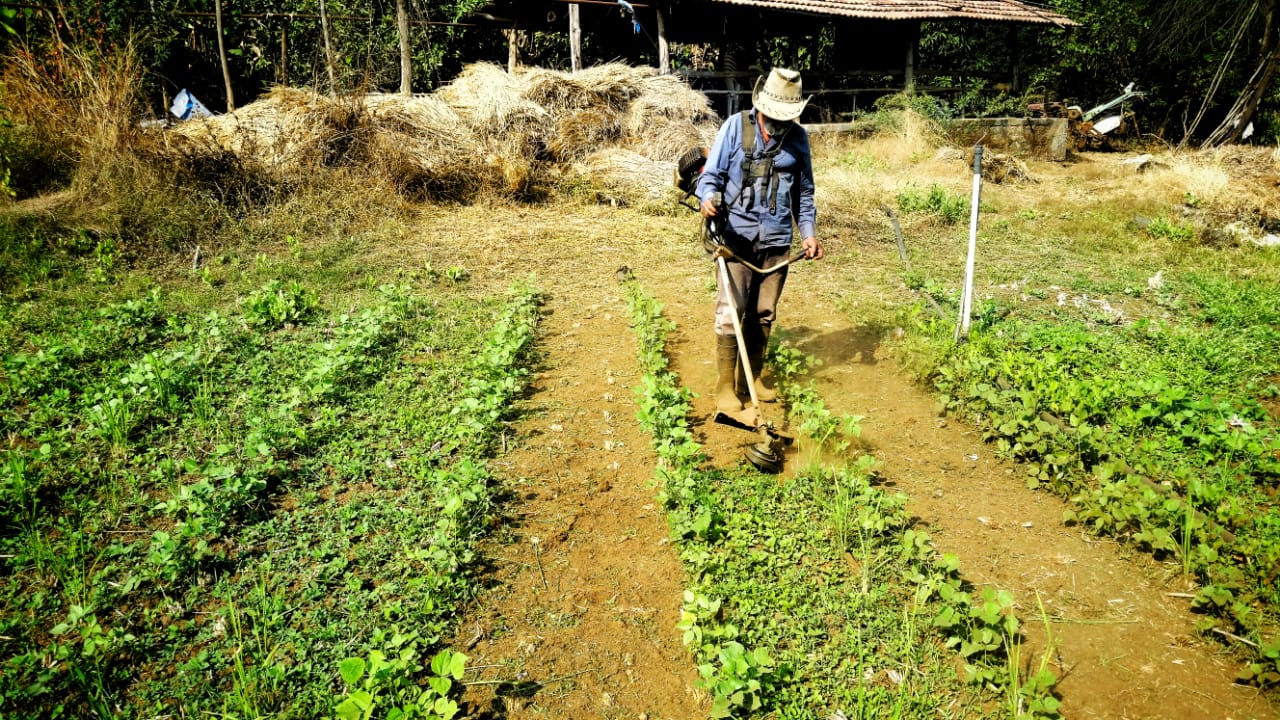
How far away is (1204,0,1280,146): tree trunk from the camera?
14273mm

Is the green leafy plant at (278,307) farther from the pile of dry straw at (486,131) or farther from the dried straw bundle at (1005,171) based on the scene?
the dried straw bundle at (1005,171)

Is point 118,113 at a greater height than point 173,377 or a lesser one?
greater

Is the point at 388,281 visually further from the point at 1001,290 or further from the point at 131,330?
the point at 1001,290

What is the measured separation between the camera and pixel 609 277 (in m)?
7.93

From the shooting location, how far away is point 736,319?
4512 mm

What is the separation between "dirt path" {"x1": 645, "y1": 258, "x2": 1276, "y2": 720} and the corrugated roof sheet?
11.3 metres

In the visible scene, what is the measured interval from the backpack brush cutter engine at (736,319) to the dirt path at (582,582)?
65 centimetres

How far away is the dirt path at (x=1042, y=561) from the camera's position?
9.16 feet

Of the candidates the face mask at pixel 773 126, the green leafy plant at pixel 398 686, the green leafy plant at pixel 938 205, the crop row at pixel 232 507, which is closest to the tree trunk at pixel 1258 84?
the green leafy plant at pixel 938 205

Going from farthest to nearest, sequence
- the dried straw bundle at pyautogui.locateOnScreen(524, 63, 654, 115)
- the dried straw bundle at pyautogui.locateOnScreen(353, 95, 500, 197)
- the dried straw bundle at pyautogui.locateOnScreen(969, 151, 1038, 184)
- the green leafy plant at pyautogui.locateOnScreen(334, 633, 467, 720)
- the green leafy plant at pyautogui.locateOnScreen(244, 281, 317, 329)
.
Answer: the dried straw bundle at pyautogui.locateOnScreen(969, 151, 1038, 184) < the dried straw bundle at pyautogui.locateOnScreen(524, 63, 654, 115) < the dried straw bundle at pyautogui.locateOnScreen(353, 95, 500, 197) < the green leafy plant at pyautogui.locateOnScreen(244, 281, 317, 329) < the green leafy plant at pyautogui.locateOnScreen(334, 633, 467, 720)

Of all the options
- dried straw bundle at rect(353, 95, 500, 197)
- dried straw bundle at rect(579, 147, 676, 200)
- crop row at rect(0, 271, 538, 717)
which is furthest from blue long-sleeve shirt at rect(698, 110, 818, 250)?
dried straw bundle at rect(353, 95, 500, 197)

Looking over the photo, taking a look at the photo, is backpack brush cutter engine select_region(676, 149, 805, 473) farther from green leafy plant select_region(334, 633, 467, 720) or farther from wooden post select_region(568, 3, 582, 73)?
wooden post select_region(568, 3, 582, 73)

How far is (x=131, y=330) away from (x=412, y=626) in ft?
14.4

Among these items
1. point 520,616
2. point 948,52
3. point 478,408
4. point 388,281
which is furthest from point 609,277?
point 948,52
